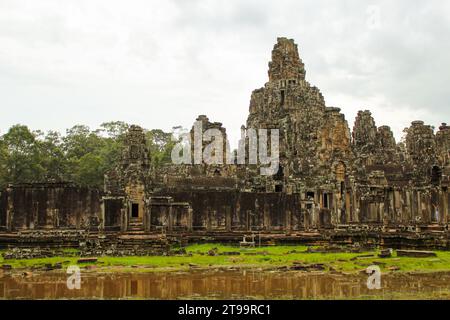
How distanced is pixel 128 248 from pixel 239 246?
714 cm

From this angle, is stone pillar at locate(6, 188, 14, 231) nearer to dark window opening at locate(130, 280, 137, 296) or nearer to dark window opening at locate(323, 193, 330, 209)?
dark window opening at locate(130, 280, 137, 296)

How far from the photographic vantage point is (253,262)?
24672 millimetres

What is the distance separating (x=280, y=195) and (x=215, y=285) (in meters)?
17.9

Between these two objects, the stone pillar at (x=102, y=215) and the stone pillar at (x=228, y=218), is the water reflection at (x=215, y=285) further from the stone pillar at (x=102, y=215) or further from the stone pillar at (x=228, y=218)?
the stone pillar at (x=228, y=218)

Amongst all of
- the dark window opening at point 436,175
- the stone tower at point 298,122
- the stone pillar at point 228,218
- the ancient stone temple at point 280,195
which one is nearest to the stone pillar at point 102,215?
the ancient stone temple at point 280,195

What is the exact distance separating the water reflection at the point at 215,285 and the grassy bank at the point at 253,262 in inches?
71.9

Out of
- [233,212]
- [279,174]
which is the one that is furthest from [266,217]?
[279,174]

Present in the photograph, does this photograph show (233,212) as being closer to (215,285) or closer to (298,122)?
(215,285)

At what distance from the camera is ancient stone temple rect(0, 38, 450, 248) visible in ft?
109

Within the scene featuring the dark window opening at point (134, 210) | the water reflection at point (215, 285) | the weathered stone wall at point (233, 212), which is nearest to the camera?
the water reflection at point (215, 285)

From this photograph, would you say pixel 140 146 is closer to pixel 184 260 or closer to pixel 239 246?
pixel 239 246

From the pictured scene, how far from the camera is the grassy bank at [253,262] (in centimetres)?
2258
